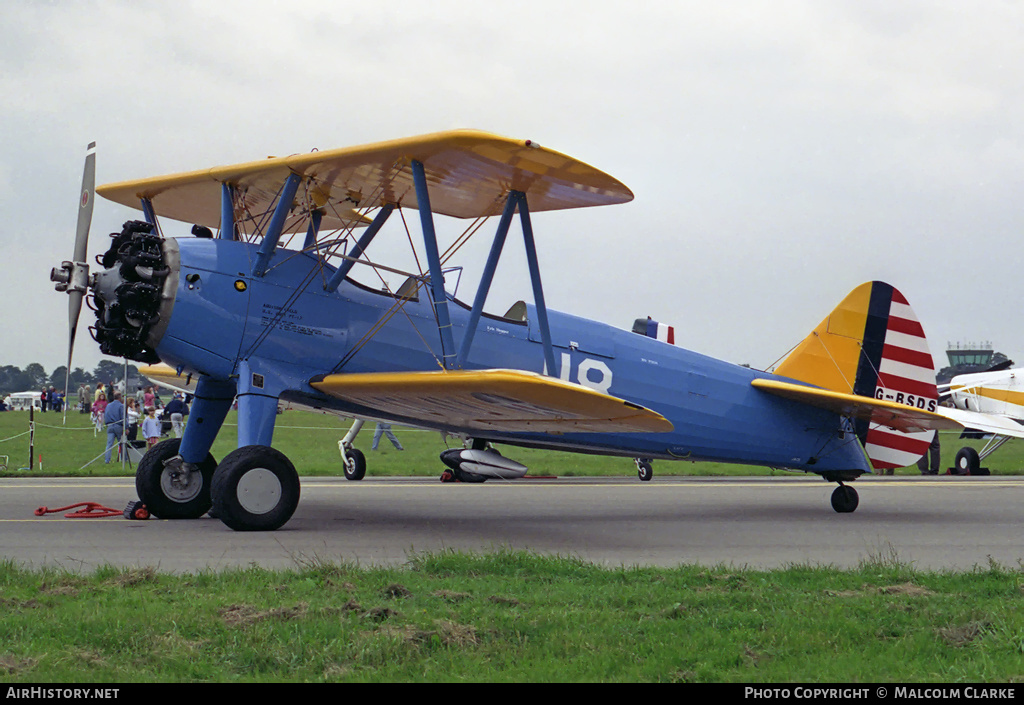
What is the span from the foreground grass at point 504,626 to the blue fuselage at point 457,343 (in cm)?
369

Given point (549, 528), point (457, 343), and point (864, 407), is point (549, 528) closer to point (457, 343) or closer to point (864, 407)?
point (457, 343)

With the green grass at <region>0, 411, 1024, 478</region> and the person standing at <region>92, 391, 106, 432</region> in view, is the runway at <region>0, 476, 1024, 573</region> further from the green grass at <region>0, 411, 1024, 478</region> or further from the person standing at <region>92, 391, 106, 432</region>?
the person standing at <region>92, 391, 106, 432</region>

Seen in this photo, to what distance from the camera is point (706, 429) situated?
12148 mm

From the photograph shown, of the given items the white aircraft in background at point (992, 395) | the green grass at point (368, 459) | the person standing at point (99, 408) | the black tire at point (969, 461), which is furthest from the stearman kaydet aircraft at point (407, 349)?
the person standing at point (99, 408)

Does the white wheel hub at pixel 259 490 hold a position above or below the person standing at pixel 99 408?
above

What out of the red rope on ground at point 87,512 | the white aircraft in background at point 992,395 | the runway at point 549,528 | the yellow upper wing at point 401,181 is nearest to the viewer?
the runway at point 549,528

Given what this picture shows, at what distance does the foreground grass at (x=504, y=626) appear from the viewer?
13.5 ft

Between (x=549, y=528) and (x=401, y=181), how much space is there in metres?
4.07

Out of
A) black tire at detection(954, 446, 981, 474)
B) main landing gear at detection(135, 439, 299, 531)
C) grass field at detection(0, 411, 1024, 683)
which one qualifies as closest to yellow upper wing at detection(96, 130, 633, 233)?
main landing gear at detection(135, 439, 299, 531)

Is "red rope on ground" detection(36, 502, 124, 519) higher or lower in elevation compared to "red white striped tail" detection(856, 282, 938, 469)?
lower

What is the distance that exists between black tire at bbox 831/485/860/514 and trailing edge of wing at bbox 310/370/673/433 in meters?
4.25

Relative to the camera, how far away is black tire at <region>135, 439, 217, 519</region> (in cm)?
1038

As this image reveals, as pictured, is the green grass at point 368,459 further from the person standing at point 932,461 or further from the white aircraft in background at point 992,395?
the white aircraft in background at point 992,395

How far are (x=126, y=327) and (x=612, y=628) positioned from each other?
250 inches
